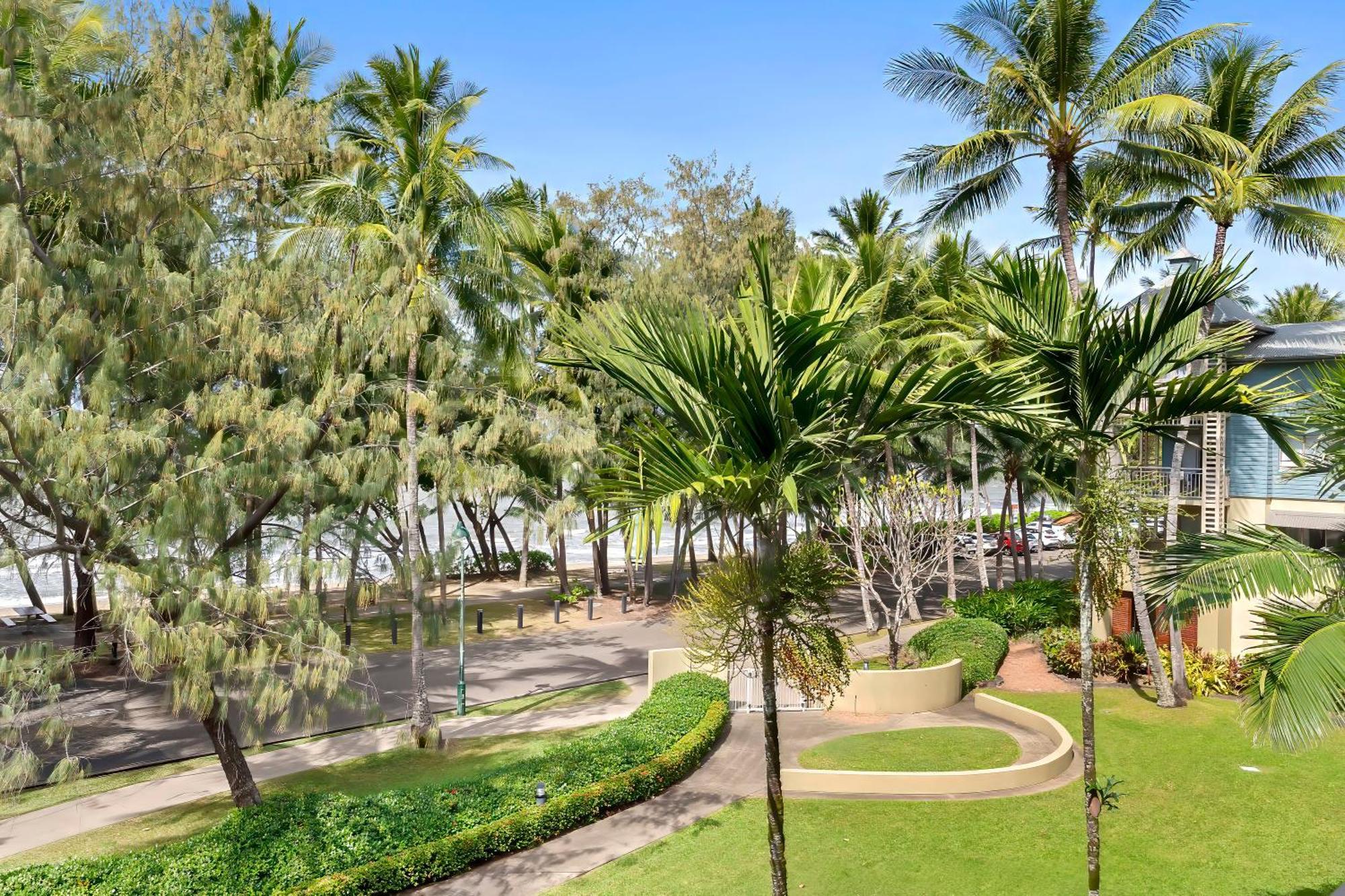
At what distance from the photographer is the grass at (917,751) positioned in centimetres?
1459

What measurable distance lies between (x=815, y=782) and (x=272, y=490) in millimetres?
8523

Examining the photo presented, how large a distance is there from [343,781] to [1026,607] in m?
16.8

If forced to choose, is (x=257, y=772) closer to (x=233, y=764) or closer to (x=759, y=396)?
(x=233, y=764)

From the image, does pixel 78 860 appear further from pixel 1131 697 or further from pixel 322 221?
pixel 1131 697

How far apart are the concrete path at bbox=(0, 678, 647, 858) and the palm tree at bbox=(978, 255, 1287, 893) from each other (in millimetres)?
11966

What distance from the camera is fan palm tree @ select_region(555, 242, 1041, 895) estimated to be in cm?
576

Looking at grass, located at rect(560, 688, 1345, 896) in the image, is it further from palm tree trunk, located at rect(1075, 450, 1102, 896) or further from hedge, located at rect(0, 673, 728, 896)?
palm tree trunk, located at rect(1075, 450, 1102, 896)

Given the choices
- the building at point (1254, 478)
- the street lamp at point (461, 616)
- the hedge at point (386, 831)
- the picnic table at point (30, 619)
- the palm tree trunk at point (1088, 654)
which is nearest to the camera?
the palm tree trunk at point (1088, 654)

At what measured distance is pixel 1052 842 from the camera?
1133cm

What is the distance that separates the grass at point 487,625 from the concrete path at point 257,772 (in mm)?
5186

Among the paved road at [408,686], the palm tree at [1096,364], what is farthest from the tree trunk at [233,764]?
the palm tree at [1096,364]

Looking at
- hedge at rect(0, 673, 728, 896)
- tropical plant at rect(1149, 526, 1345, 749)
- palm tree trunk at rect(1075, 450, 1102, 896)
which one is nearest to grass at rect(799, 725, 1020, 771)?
hedge at rect(0, 673, 728, 896)

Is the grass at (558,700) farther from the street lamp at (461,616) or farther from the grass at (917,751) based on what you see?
the grass at (917,751)

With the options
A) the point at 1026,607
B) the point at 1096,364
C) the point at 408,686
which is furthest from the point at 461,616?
the point at 1026,607
